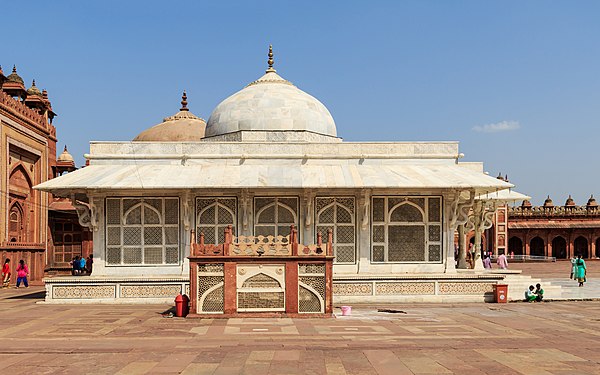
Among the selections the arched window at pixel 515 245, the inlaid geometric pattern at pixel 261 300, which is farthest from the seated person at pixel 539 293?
the arched window at pixel 515 245

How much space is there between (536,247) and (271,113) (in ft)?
128

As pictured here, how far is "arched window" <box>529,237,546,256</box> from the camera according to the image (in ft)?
183

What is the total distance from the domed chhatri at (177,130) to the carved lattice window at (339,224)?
1620 centimetres

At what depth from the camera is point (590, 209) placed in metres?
54.7

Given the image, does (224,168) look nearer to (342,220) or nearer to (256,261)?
(342,220)

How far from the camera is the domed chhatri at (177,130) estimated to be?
36.0m

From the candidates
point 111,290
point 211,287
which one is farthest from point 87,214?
point 211,287

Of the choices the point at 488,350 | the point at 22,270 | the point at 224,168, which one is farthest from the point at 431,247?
the point at 22,270

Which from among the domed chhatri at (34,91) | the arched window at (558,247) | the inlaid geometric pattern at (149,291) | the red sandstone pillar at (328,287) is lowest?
the arched window at (558,247)

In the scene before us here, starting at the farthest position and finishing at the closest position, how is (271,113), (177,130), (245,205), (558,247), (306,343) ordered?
(558,247)
(177,130)
(271,113)
(245,205)
(306,343)

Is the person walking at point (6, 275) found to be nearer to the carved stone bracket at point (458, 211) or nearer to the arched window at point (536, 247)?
the carved stone bracket at point (458, 211)

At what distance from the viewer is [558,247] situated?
184 feet

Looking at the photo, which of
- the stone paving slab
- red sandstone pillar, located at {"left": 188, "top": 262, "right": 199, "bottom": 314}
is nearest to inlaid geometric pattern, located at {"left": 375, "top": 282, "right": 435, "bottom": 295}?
the stone paving slab

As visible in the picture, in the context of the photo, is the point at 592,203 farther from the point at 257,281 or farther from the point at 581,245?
the point at 257,281
